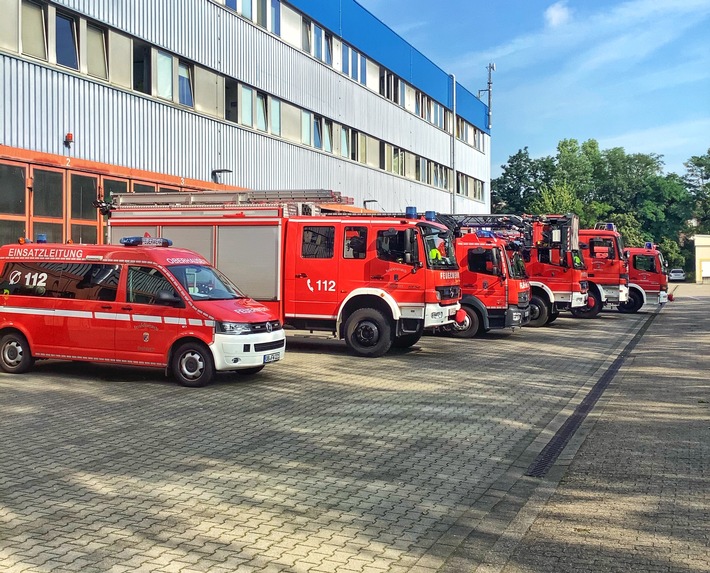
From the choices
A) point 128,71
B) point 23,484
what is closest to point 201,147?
point 128,71

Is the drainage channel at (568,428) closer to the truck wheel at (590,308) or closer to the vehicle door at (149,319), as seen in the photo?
the vehicle door at (149,319)

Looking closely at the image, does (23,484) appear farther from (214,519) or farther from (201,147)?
(201,147)

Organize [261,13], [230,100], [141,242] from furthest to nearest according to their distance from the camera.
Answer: [261,13], [230,100], [141,242]

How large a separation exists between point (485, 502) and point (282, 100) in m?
Result: 22.5

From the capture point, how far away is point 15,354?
466 inches

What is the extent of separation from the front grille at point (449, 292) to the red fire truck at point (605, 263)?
419 inches

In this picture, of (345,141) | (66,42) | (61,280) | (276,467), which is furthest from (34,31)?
(345,141)

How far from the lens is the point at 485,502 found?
6.12m

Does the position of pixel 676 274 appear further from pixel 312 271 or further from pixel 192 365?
pixel 192 365

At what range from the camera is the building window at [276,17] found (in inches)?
1029

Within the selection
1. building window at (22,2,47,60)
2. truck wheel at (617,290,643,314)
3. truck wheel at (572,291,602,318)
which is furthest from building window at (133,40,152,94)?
truck wheel at (617,290,643,314)

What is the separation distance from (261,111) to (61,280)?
15.1m

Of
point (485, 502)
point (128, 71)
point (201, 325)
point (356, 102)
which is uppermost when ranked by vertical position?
point (356, 102)

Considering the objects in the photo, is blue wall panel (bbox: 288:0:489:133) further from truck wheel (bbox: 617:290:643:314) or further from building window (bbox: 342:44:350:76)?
truck wheel (bbox: 617:290:643:314)
